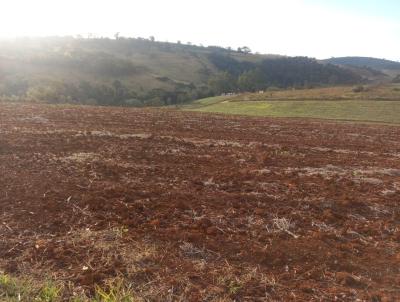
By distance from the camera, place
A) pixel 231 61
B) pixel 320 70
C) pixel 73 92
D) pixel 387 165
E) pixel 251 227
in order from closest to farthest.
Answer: pixel 251 227, pixel 387 165, pixel 73 92, pixel 320 70, pixel 231 61

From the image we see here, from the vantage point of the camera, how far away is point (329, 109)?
45.1 metres

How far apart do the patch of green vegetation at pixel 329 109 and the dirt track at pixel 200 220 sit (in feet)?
82.4

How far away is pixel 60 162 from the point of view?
1332 centimetres

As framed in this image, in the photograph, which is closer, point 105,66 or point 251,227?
point 251,227

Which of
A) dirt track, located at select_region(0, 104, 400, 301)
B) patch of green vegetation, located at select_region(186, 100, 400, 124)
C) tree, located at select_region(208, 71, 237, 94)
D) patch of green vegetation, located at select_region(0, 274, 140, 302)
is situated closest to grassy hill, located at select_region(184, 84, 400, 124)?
patch of green vegetation, located at select_region(186, 100, 400, 124)

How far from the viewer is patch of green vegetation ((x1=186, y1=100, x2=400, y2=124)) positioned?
41469 millimetres

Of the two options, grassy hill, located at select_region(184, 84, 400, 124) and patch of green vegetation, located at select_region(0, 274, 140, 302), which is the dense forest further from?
patch of green vegetation, located at select_region(0, 274, 140, 302)

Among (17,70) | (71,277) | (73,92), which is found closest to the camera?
(71,277)

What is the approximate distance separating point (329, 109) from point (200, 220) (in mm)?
38581

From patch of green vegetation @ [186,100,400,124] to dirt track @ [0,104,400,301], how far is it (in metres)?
25.1

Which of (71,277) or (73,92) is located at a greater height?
(71,277)

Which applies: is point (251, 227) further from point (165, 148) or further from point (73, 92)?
point (73, 92)

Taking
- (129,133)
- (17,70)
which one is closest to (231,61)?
(17,70)

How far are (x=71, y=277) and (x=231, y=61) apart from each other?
7487 inches
